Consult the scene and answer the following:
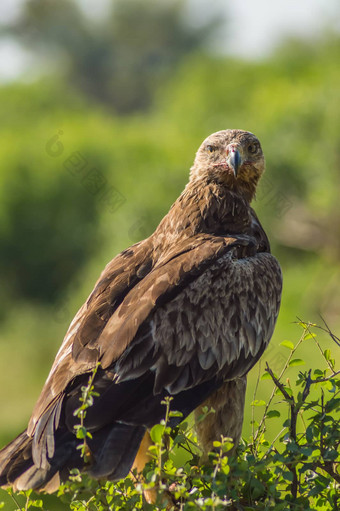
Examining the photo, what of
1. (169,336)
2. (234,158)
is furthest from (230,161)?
(169,336)

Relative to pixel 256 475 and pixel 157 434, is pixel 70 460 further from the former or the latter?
pixel 256 475

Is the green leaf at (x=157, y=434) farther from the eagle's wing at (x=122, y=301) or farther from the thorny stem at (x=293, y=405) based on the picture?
the eagle's wing at (x=122, y=301)

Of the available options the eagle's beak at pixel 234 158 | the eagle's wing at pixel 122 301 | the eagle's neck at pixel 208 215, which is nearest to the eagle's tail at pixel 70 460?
the eagle's wing at pixel 122 301

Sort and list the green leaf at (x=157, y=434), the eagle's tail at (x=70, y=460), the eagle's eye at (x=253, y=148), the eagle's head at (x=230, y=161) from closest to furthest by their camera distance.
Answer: the green leaf at (x=157, y=434) < the eagle's tail at (x=70, y=460) < the eagle's head at (x=230, y=161) < the eagle's eye at (x=253, y=148)

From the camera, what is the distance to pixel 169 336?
4.43m

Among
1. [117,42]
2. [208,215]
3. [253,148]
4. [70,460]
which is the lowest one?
[70,460]

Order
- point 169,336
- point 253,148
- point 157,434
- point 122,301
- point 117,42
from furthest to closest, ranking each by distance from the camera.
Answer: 1. point 117,42
2. point 253,148
3. point 122,301
4. point 169,336
5. point 157,434

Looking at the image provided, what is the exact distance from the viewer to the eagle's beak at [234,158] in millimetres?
5219

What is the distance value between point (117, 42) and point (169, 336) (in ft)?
267

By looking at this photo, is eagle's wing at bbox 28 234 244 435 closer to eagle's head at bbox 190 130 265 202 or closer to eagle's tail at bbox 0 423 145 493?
eagle's tail at bbox 0 423 145 493

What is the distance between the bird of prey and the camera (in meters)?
4.01

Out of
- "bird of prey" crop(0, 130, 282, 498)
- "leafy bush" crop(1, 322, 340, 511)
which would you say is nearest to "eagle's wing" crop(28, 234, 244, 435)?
"bird of prey" crop(0, 130, 282, 498)

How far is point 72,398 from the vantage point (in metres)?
4.10

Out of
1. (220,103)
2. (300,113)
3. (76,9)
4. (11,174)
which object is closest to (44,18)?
(76,9)
